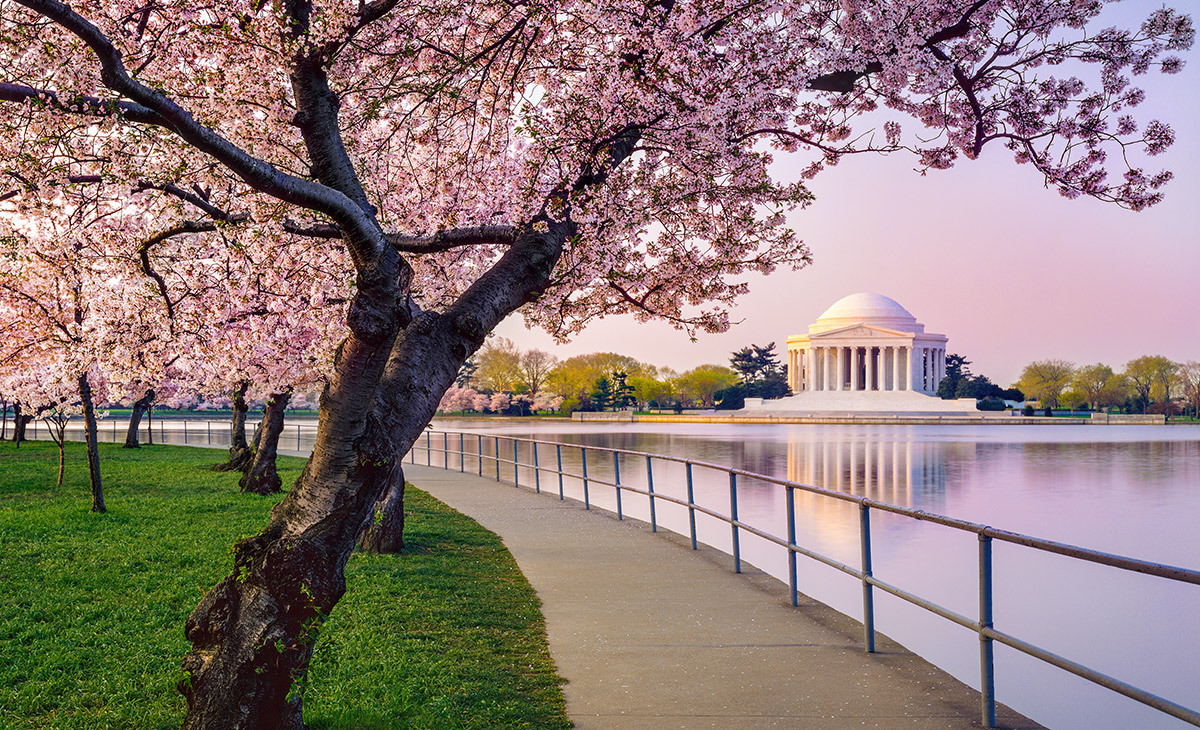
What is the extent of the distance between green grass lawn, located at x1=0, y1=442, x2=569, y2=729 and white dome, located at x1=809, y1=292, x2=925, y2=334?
112361mm

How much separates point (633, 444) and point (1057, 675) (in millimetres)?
31873

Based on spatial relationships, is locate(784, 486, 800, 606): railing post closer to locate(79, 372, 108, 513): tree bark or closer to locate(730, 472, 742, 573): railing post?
locate(730, 472, 742, 573): railing post

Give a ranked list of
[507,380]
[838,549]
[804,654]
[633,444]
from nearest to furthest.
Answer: [804,654] → [838,549] → [633,444] → [507,380]

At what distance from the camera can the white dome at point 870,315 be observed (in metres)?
120

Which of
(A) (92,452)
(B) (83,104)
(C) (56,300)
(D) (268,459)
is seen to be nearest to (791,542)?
(B) (83,104)

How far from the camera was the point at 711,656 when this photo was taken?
629 cm

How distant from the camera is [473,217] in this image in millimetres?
9898

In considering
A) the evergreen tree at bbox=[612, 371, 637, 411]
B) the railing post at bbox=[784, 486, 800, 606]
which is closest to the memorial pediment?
the evergreen tree at bbox=[612, 371, 637, 411]

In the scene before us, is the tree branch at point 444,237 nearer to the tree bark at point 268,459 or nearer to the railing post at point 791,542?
the railing post at point 791,542

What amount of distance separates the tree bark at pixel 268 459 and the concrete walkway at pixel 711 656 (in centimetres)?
906

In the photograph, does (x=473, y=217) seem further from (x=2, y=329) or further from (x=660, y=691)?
(x=2, y=329)

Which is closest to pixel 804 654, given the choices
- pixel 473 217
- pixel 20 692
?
pixel 20 692

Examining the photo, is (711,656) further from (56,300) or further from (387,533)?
(56,300)

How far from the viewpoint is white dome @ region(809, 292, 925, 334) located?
120m
